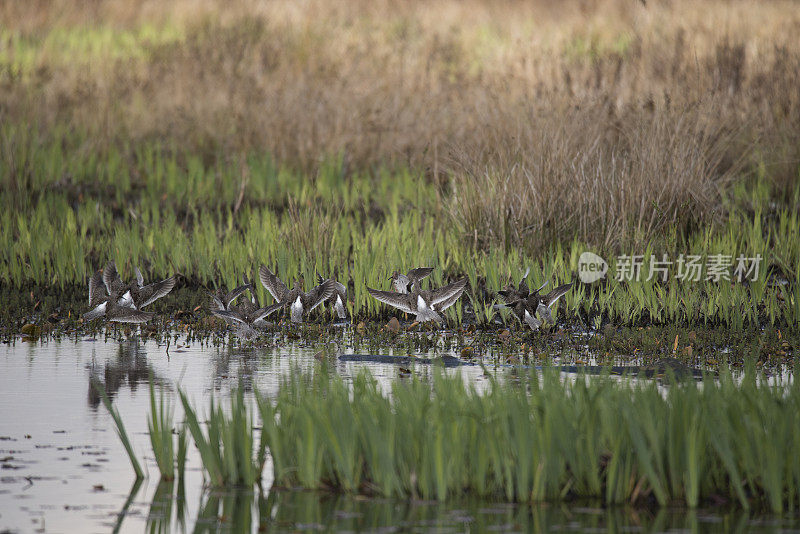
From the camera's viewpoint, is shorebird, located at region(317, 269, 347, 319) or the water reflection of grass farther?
shorebird, located at region(317, 269, 347, 319)

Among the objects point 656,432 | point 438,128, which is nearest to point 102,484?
point 656,432

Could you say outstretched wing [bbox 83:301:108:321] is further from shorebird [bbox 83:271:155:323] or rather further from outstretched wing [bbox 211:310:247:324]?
outstretched wing [bbox 211:310:247:324]

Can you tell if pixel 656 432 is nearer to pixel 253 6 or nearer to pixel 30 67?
pixel 30 67

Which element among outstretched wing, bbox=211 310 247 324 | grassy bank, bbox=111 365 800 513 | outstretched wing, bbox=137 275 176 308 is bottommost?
grassy bank, bbox=111 365 800 513

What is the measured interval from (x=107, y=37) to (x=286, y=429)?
19.8m

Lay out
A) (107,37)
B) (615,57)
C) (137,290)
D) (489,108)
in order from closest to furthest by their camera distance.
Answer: (137,290), (489,108), (615,57), (107,37)

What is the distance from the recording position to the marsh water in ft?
12.0

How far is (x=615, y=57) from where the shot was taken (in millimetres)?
14031

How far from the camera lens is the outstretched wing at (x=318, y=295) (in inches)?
294

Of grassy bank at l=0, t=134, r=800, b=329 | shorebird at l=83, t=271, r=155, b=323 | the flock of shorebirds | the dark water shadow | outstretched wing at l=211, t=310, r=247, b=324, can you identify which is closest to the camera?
the dark water shadow

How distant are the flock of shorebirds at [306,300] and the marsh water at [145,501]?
1.45m

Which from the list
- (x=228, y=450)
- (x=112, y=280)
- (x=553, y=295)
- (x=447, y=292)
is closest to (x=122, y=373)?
(x=112, y=280)

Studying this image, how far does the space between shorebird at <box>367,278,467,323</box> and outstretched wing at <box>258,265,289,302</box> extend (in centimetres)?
67

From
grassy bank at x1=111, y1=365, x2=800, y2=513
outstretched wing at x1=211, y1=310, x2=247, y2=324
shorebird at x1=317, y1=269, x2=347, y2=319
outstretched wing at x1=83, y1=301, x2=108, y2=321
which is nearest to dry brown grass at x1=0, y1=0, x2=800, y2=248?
shorebird at x1=317, y1=269, x2=347, y2=319
